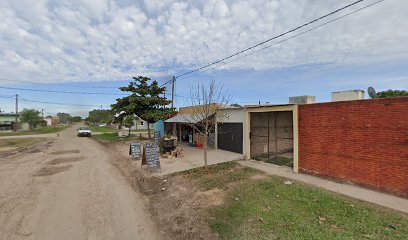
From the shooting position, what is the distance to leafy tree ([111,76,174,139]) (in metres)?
23.2

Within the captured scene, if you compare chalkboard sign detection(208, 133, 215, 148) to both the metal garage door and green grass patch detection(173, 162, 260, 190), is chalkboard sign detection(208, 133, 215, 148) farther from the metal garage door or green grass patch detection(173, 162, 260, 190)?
green grass patch detection(173, 162, 260, 190)

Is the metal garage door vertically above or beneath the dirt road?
above

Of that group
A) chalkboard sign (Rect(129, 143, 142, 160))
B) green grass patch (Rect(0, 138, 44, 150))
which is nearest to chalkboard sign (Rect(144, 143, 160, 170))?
chalkboard sign (Rect(129, 143, 142, 160))

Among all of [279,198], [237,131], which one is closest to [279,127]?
[237,131]

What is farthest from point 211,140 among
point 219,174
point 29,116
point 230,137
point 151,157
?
point 29,116

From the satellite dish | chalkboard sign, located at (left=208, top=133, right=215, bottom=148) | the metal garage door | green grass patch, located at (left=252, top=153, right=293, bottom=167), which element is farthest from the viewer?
chalkboard sign, located at (left=208, top=133, right=215, bottom=148)

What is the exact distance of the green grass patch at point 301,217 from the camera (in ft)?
15.9

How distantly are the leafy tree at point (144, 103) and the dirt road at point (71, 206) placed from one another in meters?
12.6

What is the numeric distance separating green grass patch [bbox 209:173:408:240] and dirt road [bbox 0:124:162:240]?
75.0 inches

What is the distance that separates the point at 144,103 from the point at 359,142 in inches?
764

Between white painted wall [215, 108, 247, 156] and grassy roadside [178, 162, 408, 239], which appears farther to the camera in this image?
white painted wall [215, 108, 247, 156]

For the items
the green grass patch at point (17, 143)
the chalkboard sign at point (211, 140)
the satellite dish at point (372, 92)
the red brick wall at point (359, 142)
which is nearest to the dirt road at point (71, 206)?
the red brick wall at point (359, 142)

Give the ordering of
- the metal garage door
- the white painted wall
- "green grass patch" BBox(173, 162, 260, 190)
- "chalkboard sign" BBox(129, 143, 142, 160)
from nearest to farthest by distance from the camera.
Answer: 1. "green grass patch" BBox(173, 162, 260, 190)
2. the white painted wall
3. "chalkboard sign" BBox(129, 143, 142, 160)
4. the metal garage door

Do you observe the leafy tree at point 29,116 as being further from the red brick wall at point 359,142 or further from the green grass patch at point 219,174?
the red brick wall at point 359,142
